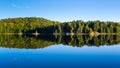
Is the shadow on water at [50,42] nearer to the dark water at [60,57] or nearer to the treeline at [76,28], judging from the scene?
the dark water at [60,57]

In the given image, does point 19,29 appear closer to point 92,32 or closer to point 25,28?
point 25,28

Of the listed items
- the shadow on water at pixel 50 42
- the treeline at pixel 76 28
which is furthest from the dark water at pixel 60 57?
the treeline at pixel 76 28

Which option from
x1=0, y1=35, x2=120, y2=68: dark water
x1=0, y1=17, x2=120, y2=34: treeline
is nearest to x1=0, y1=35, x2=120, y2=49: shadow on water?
x1=0, y1=35, x2=120, y2=68: dark water

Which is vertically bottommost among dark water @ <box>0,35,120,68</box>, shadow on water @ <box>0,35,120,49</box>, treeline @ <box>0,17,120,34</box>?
dark water @ <box>0,35,120,68</box>

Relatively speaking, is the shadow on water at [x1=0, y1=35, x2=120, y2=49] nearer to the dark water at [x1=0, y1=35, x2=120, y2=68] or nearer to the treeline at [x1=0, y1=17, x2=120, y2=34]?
the dark water at [x1=0, y1=35, x2=120, y2=68]

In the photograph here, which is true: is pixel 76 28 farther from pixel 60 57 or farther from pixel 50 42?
pixel 60 57

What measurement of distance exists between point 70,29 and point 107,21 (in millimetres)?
30384

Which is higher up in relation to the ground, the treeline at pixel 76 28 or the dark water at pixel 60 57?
the treeline at pixel 76 28

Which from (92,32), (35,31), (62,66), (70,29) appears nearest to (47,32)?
(35,31)

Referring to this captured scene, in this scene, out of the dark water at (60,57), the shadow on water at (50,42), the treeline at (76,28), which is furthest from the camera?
the treeline at (76,28)

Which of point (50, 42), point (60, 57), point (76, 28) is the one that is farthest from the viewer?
point (76, 28)

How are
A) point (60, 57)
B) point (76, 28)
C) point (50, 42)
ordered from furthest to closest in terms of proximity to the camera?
1. point (76, 28)
2. point (50, 42)
3. point (60, 57)

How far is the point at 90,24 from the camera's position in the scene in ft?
497

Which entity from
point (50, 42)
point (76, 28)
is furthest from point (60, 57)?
point (76, 28)
